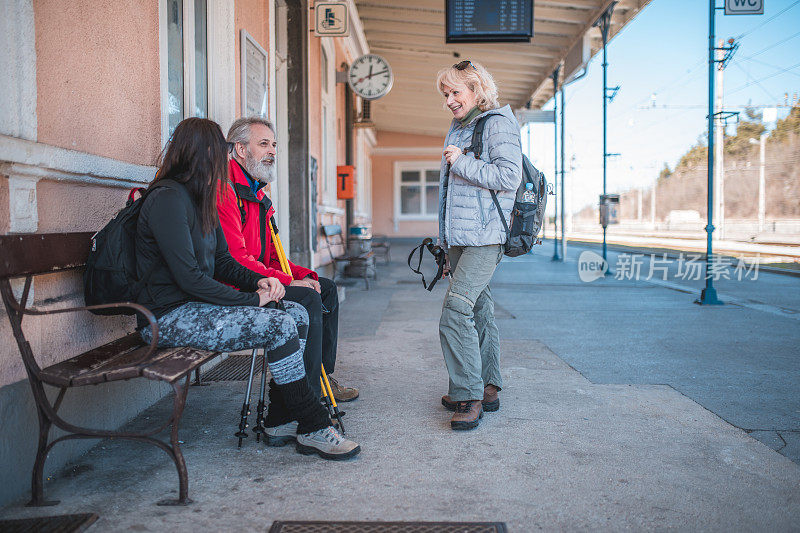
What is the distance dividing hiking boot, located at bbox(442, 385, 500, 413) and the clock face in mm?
7483

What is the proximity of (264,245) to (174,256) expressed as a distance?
2.86 ft

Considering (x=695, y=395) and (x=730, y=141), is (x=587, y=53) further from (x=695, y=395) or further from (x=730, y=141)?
(x=730, y=141)

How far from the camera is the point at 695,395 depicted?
3.67 m

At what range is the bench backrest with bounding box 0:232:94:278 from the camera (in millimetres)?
2088

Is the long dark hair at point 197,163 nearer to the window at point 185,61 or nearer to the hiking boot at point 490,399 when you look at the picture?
the window at point 185,61

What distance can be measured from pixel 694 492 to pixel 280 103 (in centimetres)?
616

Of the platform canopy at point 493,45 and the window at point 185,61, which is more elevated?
the platform canopy at point 493,45

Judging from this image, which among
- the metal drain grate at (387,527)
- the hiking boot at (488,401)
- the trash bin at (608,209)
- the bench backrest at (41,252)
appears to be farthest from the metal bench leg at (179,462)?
the trash bin at (608,209)

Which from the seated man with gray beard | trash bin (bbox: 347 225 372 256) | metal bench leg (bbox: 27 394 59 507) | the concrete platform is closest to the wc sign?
the concrete platform

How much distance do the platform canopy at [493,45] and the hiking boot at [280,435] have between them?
28.2 feet

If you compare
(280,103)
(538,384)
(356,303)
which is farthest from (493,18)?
(538,384)

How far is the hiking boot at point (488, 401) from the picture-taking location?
133 inches

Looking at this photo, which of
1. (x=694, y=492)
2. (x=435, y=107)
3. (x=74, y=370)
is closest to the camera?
(x=74, y=370)

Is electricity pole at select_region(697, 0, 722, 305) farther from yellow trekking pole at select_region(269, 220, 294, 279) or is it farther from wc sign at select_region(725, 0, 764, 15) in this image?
yellow trekking pole at select_region(269, 220, 294, 279)
